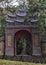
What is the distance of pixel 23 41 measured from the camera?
19062 mm

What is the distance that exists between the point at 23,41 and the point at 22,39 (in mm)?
247

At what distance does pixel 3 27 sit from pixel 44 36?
11.6 feet

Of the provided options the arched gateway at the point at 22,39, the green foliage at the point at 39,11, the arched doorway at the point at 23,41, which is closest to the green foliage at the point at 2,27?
the arched gateway at the point at 22,39

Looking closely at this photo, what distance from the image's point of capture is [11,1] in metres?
14.9

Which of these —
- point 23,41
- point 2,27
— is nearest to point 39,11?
point 23,41

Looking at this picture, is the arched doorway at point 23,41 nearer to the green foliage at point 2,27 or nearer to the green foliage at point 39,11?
the green foliage at point 2,27

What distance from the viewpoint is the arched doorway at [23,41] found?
19094mm

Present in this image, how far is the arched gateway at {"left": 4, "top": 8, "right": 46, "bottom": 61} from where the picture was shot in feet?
60.8

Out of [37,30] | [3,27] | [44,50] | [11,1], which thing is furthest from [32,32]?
[11,1]

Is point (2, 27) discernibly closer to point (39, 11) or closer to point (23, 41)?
point (23, 41)

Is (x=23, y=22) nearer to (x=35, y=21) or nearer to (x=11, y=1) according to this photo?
(x=35, y=21)

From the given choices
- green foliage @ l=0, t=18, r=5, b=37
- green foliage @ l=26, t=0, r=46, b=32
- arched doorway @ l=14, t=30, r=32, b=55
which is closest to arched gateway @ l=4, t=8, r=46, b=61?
arched doorway @ l=14, t=30, r=32, b=55

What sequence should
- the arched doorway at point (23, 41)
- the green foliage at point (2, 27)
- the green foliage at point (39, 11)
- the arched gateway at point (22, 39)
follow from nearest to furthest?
the green foliage at point (39, 11), the arched gateway at point (22, 39), the arched doorway at point (23, 41), the green foliage at point (2, 27)

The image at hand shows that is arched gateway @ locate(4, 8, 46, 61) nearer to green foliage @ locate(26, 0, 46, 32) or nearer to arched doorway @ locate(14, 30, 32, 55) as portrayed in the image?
arched doorway @ locate(14, 30, 32, 55)
